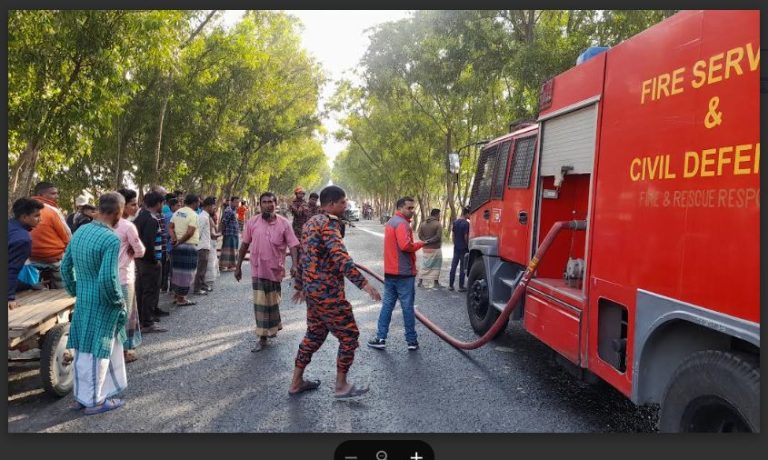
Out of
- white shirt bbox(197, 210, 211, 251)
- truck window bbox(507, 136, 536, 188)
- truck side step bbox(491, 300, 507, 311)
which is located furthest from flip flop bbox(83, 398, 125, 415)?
white shirt bbox(197, 210, 211, 251)

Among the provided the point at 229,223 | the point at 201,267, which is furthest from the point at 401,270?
the point at 229,223

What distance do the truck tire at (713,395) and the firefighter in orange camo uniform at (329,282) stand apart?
191cm

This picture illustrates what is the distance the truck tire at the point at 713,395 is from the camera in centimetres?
215

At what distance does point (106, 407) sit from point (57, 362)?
23.7 inches

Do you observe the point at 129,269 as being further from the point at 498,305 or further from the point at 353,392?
the point at 498,305

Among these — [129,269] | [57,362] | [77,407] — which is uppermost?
[129,269]

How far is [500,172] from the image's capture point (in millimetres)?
5992

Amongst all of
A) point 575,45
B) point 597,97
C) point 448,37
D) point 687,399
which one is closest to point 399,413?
point 687,399

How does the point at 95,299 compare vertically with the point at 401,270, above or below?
below

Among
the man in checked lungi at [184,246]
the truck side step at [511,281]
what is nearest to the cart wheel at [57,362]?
the man in checked lungi at [184,246]

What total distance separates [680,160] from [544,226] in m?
2.18

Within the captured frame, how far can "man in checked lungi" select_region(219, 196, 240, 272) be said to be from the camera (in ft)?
38.5

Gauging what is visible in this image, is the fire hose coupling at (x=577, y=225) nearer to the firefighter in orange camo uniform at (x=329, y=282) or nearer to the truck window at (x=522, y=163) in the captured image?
the truck window at (x=522, y=163)

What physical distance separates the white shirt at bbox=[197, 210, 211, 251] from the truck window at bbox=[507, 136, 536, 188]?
5.10 meters
